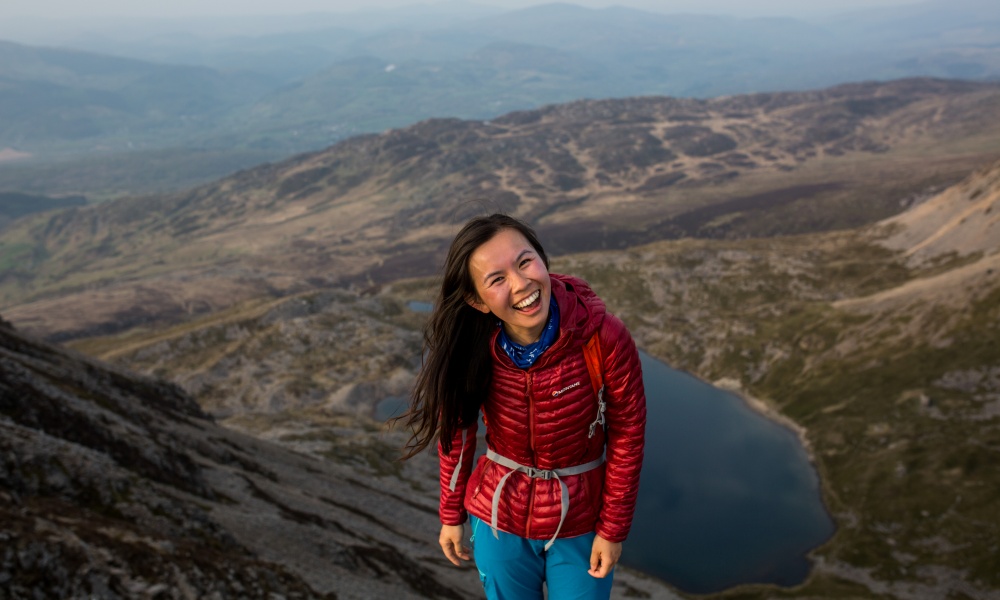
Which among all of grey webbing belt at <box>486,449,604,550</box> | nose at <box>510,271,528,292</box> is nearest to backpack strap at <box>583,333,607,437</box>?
grey webbing belt at <box>486,449,604,550</box>

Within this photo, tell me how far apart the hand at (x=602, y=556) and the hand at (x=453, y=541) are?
1.85 m

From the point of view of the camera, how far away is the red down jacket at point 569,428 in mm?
7918

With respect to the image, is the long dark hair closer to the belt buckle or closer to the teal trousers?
the belt buckle

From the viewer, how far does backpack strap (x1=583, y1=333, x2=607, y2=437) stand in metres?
7.93

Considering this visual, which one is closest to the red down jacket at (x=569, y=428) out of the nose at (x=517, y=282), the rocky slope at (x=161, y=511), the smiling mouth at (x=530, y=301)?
the smiling mouth at (x=530, y=301)

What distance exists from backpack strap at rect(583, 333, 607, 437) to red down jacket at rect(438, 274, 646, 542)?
0.19 feet

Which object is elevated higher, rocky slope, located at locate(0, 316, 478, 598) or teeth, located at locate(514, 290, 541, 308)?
teeth, located at locate(514, 290, 541, 308)

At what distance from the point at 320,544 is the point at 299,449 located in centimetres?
5922

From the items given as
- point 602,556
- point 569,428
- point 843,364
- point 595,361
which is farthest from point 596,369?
point 843,364

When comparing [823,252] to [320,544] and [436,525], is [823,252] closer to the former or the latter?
[436,525]

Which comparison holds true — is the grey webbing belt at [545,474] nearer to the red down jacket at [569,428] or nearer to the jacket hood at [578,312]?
the red down jacket at [569,428]

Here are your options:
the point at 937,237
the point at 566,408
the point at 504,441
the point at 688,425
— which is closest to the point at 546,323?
the point at 566,408

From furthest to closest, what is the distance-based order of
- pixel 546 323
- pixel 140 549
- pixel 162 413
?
pixel 162 413, pixel 140 549, pixel 546 323

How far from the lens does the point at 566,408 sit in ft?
26.8
